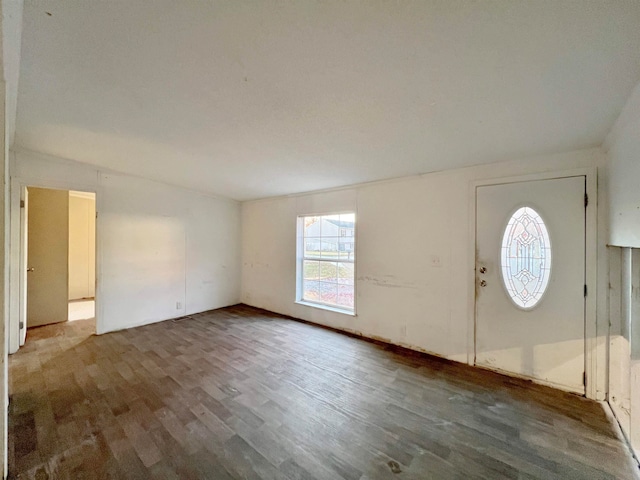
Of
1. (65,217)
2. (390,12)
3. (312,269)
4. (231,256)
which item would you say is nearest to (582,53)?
(390,12)

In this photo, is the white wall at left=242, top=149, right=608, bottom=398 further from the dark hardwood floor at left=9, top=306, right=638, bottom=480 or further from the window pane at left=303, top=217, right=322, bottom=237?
the dark hardwood floor at left=9, top=306, right=638, bottom=480

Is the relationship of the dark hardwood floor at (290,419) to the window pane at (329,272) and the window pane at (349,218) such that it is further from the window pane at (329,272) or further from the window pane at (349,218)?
the window pane at (349,218)

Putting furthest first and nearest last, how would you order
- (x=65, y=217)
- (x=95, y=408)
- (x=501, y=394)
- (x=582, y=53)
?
(x=65, y=217)
(x=501, y=394)
(x=95, y=408)
(x=582, y=53)

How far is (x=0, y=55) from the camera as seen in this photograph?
1206 mm

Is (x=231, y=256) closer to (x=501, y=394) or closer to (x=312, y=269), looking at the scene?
(x=312, y=269)

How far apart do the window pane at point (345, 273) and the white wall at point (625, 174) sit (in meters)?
2.68

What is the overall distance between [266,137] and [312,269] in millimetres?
2598

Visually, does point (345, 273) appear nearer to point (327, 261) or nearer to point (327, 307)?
point (327, 261)

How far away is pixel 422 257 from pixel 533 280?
1.08 m

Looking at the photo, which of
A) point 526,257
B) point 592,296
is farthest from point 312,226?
point 592,296

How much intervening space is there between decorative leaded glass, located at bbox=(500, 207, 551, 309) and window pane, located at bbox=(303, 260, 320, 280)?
269 cm

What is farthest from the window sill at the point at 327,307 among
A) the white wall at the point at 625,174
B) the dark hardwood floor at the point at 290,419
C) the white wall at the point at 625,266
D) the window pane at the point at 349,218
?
the white wall at the point at 625,174

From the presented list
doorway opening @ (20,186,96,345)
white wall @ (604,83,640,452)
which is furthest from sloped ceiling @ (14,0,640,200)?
doorway opening @ (20,186,96,345)

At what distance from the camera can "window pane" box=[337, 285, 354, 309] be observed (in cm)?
388
